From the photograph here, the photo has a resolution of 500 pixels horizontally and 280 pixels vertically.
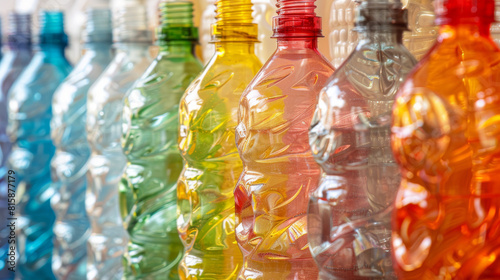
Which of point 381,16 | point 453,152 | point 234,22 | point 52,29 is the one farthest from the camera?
point 52,29

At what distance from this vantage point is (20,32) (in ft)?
5.74

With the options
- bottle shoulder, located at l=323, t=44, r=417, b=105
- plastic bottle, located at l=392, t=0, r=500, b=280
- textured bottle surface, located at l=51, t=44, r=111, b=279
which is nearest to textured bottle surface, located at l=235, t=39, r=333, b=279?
bottle shoulder, located at l=323, t=44, r=417, b=105

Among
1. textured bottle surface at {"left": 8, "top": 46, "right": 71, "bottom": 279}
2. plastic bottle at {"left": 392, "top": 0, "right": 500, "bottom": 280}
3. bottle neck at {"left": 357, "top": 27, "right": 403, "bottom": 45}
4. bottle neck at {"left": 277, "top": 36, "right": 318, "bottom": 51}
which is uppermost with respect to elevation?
A: bottle neck at {"left": 357, "top": 27, "right": 403, "bottom": 45}

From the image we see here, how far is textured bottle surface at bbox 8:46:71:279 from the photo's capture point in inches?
63.7

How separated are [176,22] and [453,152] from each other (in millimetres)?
678

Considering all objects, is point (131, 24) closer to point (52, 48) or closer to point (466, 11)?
point (52, 48)

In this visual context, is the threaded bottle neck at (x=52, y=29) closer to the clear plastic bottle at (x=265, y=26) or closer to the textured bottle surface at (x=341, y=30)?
the clear plastic bottle at (x=265, y=26)

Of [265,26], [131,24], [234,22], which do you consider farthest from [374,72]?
[131,24]

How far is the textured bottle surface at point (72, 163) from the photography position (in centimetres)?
148

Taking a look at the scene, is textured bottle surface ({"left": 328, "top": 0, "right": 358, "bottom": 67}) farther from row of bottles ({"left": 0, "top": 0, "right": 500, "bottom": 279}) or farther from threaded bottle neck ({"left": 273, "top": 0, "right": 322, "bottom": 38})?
threaded bottle neck ({"left": 273, "top": 0, "right": 322, "bottom": 38})

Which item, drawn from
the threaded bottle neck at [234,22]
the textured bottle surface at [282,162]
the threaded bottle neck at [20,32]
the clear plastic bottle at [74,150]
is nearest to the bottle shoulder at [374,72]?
the textured bottle surface at [282,162]

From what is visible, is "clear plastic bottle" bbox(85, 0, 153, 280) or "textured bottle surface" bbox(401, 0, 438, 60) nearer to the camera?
"textured bottle surface" bbox(401, 0, 438, 60)

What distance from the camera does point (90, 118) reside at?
4.47ft

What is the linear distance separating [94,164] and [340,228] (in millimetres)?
802
